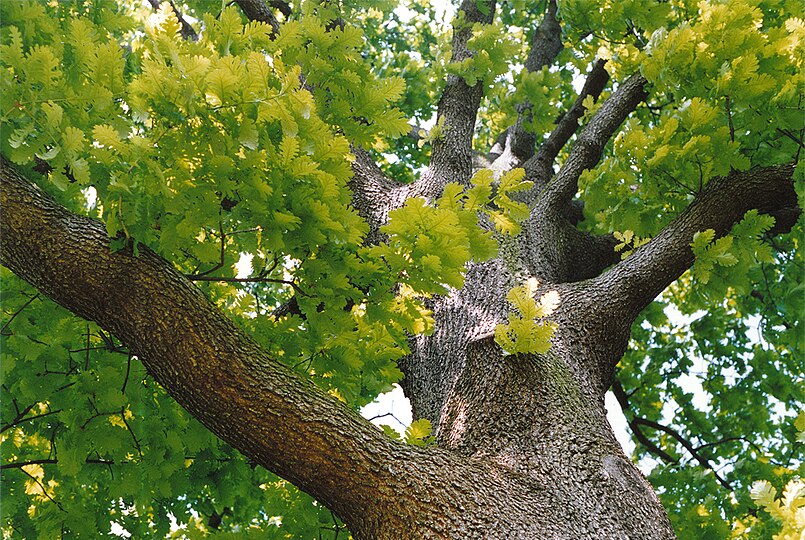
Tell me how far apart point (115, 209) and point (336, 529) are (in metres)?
1.61

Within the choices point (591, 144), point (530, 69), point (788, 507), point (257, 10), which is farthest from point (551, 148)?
point (788, 507)

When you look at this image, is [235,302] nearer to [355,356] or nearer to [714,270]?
[355,356]

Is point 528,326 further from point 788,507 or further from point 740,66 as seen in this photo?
point 740,66

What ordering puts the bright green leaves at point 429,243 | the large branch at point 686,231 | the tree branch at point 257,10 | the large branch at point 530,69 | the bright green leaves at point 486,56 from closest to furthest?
the bright green leaves at point 429,243
the large branch at point 686,231
the tree branch at point 257,10
the bright green leaves at point 486,56
the large branch at point 530,69

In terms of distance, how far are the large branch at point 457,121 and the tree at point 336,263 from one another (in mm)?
29

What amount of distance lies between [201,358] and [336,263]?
584 mm

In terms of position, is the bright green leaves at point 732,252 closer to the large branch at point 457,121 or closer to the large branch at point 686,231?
the large branch at point 686,231

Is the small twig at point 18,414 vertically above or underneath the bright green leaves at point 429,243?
underneath

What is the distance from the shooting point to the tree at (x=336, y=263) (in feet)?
6.65

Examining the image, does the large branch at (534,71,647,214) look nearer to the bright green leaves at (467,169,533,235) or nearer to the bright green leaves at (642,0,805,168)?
the bright green leaves at (642,0,805,168)

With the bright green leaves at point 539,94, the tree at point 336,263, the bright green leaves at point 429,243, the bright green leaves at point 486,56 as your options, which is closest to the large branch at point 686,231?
the tree at point 336,263

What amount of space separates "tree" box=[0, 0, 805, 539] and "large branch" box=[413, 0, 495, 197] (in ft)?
0.09

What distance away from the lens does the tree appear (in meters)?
2.03

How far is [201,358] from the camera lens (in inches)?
81.7
